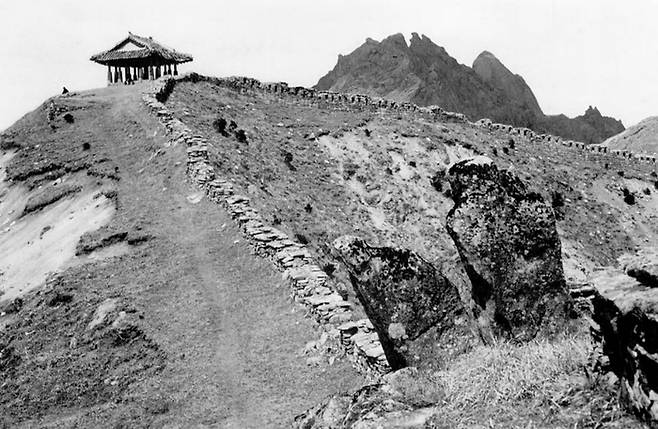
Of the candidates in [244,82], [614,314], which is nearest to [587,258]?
[244,82]

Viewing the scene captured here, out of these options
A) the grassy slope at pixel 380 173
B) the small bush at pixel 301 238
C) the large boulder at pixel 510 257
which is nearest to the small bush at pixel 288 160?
the grassy slope at pixel 380 173

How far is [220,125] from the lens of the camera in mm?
42750

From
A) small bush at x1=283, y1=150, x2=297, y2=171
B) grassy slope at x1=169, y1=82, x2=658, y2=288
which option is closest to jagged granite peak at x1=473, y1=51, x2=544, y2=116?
grassy slope at x1=169, y1=82, x2=658, y2=288

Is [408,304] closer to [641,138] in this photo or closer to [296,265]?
[296,265]

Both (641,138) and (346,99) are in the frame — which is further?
(641,138)

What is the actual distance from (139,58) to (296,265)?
4400 centimetres

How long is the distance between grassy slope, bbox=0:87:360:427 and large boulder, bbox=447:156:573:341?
7245mm

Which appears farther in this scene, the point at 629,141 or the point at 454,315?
the point at 629,141

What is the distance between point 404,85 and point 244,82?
227 feet

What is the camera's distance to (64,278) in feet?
84.9

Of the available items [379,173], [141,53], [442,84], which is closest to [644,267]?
[379,173]

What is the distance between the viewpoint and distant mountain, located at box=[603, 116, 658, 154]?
100062 millimetres

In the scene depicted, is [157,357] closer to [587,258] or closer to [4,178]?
[4,178]

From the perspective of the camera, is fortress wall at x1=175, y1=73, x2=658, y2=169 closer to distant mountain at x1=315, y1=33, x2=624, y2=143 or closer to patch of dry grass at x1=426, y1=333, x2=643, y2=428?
patch of dry grass at x1=426, y1=333, x2=643, y2=428
